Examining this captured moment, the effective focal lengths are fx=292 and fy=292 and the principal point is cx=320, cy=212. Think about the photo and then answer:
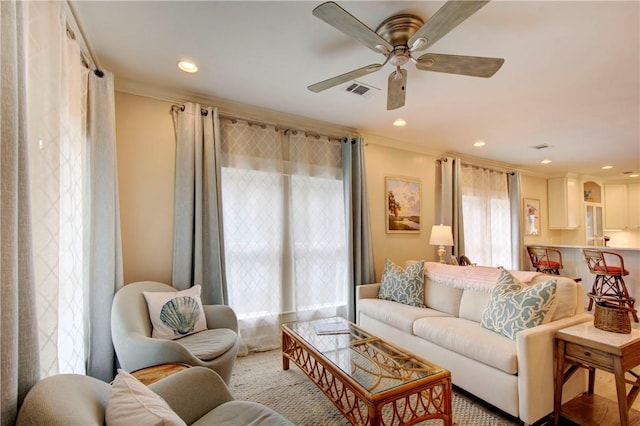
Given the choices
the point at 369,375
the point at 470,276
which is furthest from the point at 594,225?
the point at 369,375

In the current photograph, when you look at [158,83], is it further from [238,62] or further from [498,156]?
[498,156]

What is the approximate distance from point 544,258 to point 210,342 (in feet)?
19.5

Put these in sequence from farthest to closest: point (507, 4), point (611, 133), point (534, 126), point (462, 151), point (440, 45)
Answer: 1. point (462, 151)
2. point (611, 133)
3. point (534, 126)
4. point (440, 45)
5. point (507, 4)

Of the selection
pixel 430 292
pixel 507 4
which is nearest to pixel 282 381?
pixel 430 292

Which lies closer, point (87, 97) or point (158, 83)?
point (87, 97)

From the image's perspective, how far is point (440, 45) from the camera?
2016 mm

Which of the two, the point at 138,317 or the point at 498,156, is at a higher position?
the point at 498,156

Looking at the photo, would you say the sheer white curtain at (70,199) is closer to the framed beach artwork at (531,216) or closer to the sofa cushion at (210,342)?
the sofa cushion at (210,342)

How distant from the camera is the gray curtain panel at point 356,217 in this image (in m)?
3.59

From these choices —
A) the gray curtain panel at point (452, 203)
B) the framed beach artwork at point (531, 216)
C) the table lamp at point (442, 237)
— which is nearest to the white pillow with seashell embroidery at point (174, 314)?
the table lamp at point (442, 237)

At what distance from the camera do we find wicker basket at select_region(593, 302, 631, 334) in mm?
1753

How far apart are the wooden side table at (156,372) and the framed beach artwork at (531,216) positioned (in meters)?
6.55

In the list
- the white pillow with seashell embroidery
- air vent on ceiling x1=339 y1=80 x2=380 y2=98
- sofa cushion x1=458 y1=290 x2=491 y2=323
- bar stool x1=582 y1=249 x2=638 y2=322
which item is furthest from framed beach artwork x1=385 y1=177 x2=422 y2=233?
the white pillow with seashell embroidery

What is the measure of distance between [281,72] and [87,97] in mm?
1469
